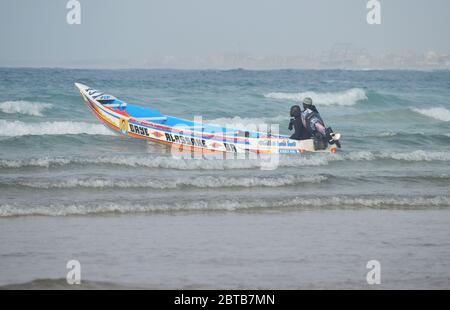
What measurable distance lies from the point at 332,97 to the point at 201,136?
18688 millimetres

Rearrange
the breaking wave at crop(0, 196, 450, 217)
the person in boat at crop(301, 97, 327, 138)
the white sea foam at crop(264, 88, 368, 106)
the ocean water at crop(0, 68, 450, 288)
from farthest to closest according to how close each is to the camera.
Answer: the white sea foam at crop(264, 88, 368, 106) < the person in boat at crop(301, 97, 327, 138) < the breaking wave at crop(0, 196, 450, 217) < the ocean water at crop(0, 68, 450, 288)

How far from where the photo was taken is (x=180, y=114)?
2628 cm

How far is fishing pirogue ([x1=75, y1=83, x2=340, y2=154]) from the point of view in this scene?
17.0 metres

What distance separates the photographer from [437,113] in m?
29.4

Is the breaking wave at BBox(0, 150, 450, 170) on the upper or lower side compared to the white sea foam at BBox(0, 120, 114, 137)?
lower

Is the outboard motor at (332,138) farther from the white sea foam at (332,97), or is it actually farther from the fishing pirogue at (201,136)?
the white sea foam at (332,97)

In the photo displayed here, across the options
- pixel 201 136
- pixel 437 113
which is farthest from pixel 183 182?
pixel 437 113

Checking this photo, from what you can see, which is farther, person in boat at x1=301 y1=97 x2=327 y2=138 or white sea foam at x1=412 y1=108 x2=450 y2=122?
white sea foam at x1=412 y1=108 x2=450 y2=122

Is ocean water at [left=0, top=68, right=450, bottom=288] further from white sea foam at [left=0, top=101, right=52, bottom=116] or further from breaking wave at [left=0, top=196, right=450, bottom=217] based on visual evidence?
white sea foam at [left=0, top=101, right=52, bottom=116]

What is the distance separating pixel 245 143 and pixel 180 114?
954cm

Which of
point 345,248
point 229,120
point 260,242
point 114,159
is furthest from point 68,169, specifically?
point 229,120

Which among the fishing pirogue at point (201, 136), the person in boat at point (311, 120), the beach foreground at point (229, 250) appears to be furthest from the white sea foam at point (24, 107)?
the beach foreground at point (229, 250)

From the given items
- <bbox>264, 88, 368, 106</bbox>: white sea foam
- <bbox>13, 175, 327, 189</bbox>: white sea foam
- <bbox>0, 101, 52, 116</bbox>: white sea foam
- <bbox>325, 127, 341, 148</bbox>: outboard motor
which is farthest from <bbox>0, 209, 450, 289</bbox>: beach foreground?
<bbox>264, 88, 368, 106</bbox>: white sea foam

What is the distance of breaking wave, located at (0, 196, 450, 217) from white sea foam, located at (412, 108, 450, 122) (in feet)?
54.2
